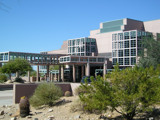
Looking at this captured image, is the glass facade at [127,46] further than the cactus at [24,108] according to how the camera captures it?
Yes

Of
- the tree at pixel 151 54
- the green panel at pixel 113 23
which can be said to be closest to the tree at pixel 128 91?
the tree at pixel 151 54

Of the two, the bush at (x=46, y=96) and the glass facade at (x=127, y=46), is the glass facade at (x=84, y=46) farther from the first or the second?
the bush at (x=46, y=96)

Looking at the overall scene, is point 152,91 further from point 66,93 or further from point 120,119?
point 66,93

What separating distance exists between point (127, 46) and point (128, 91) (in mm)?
55279

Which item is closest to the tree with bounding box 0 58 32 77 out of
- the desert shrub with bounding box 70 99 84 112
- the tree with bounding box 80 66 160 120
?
the desert shrub with bounding box 70 99 84 112

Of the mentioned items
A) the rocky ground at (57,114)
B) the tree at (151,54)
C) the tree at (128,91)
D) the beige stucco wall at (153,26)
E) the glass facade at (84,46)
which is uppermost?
the beige stucco wall at (153,26)

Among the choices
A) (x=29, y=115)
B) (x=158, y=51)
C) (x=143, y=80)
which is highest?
(x=158, y=51)

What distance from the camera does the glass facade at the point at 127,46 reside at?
64438mm

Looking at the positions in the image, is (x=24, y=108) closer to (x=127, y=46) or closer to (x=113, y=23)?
(x=127, y=46)

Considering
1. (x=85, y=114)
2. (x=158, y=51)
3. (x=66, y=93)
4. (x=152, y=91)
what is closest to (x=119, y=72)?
(x=152, y=91)

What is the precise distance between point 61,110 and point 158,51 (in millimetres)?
20694

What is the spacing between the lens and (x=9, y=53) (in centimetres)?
6022

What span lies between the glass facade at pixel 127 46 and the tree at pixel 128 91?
5077 centimetres

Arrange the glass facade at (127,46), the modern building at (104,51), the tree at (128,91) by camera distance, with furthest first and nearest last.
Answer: the modern building at (104,51), the glass facade at (127,46), the tree at (128,91)
